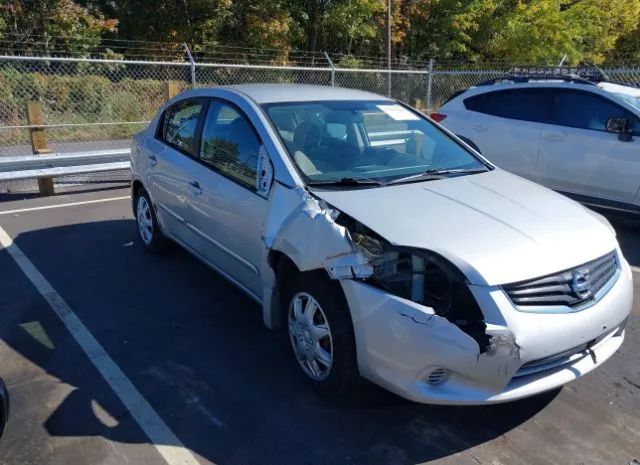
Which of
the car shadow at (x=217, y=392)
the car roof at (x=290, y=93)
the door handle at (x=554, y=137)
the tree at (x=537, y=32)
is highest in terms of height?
the tree at (x=537, y=32)

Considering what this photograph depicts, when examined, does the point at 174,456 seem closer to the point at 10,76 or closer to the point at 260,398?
the point at 260,398

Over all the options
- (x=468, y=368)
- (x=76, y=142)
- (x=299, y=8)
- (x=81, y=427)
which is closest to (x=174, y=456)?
(x=81, y=427)

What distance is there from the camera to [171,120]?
5.15 metres

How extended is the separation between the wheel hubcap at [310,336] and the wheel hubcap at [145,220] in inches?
102

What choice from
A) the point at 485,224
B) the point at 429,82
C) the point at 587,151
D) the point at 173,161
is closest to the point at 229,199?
the point at 173,161

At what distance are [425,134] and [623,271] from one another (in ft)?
5.62

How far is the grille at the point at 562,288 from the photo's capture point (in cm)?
267

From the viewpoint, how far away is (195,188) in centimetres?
431

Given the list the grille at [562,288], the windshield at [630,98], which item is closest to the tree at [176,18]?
the windshield at [630,98]

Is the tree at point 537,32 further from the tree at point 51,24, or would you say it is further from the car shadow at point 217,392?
the car shadow at point 217,392

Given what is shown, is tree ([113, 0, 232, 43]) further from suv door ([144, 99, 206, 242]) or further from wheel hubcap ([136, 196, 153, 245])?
suv door ([144, 99, 206, 242])

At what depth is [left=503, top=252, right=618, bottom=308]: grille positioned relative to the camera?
8.75 ft

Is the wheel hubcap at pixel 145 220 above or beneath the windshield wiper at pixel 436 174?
beneath

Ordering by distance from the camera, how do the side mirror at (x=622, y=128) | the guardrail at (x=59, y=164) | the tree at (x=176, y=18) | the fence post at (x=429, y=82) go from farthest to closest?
the tree at (x=176, y=18), the fence post at (x=429, y=82), the guardrail at (x=59, y=164), the side mirror at (x=622, y=128)
